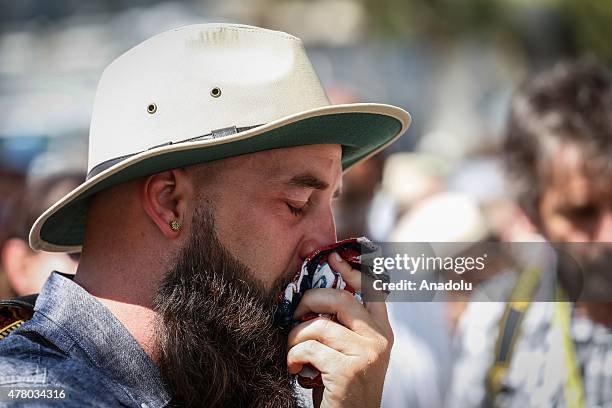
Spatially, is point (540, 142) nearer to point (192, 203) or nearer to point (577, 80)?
point (577, 80)

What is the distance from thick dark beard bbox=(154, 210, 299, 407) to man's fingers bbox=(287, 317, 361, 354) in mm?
101

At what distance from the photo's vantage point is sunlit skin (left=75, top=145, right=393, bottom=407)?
92.4 inches

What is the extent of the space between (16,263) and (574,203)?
235 centimetres

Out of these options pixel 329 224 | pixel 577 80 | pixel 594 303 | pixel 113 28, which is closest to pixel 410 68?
pixel 113 28

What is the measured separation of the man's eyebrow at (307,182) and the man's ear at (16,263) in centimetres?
198

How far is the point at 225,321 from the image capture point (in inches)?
95.0

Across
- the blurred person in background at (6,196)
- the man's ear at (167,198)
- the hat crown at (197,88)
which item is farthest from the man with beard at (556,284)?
the blurred person in background at (6,196)

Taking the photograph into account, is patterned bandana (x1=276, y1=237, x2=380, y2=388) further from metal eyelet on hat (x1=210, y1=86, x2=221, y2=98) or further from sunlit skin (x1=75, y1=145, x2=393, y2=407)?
metal eyelet on hat (x1=210, y1=86, x2=221, y2=98)

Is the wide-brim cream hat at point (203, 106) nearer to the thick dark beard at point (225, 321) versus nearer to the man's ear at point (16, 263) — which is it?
the thick dark beard at point (225, 321)

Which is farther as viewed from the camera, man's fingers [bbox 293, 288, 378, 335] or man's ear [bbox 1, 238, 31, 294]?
man's ear [bbox 1, 238, 31, 294]

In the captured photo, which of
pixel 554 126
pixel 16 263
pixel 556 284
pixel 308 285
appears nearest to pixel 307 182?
pixel 308 285

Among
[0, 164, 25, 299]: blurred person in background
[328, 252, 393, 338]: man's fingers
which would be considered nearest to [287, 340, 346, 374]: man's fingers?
[328, 252, 393, 338]: man's fingers

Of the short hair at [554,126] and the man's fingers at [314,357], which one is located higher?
the short hair at [554,126]

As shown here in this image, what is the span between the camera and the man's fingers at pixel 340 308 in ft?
7.75
